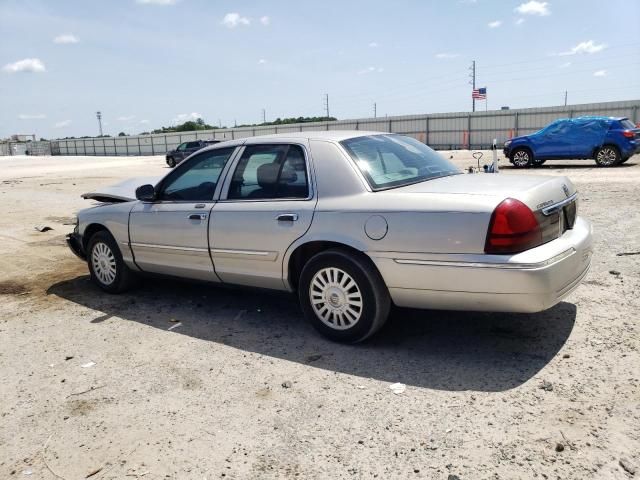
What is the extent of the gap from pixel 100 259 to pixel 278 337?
2.54 m

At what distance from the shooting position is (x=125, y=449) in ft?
9.48

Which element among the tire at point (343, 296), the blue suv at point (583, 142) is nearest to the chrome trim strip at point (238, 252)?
the tire at point (343, 296)

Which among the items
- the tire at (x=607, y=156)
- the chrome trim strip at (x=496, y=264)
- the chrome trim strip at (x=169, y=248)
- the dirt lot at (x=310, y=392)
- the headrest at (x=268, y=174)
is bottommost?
the dirt lot at (x=310, y=392)

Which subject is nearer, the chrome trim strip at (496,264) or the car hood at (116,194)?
the chrome trim strip at (496,264)

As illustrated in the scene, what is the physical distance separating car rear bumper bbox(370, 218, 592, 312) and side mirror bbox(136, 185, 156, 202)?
98.3 inches

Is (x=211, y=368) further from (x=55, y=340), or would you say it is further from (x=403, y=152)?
(x=403, y=152)

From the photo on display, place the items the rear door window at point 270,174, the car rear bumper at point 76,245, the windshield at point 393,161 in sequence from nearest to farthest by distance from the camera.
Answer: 1. the windshield at point 393,161
2. the rear door window at point 270,174
3. the car rear bumper at point 76,245

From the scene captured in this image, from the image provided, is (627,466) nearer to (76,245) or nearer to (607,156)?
(76,245)

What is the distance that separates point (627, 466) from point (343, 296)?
2.02 metres

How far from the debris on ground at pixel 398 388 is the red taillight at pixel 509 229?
0.99m

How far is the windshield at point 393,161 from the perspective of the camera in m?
4.04

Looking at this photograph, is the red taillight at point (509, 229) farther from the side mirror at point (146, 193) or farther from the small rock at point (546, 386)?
the side mirror at point (146, 193)

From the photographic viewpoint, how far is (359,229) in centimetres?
376

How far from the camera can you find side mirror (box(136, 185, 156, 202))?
5.13m
